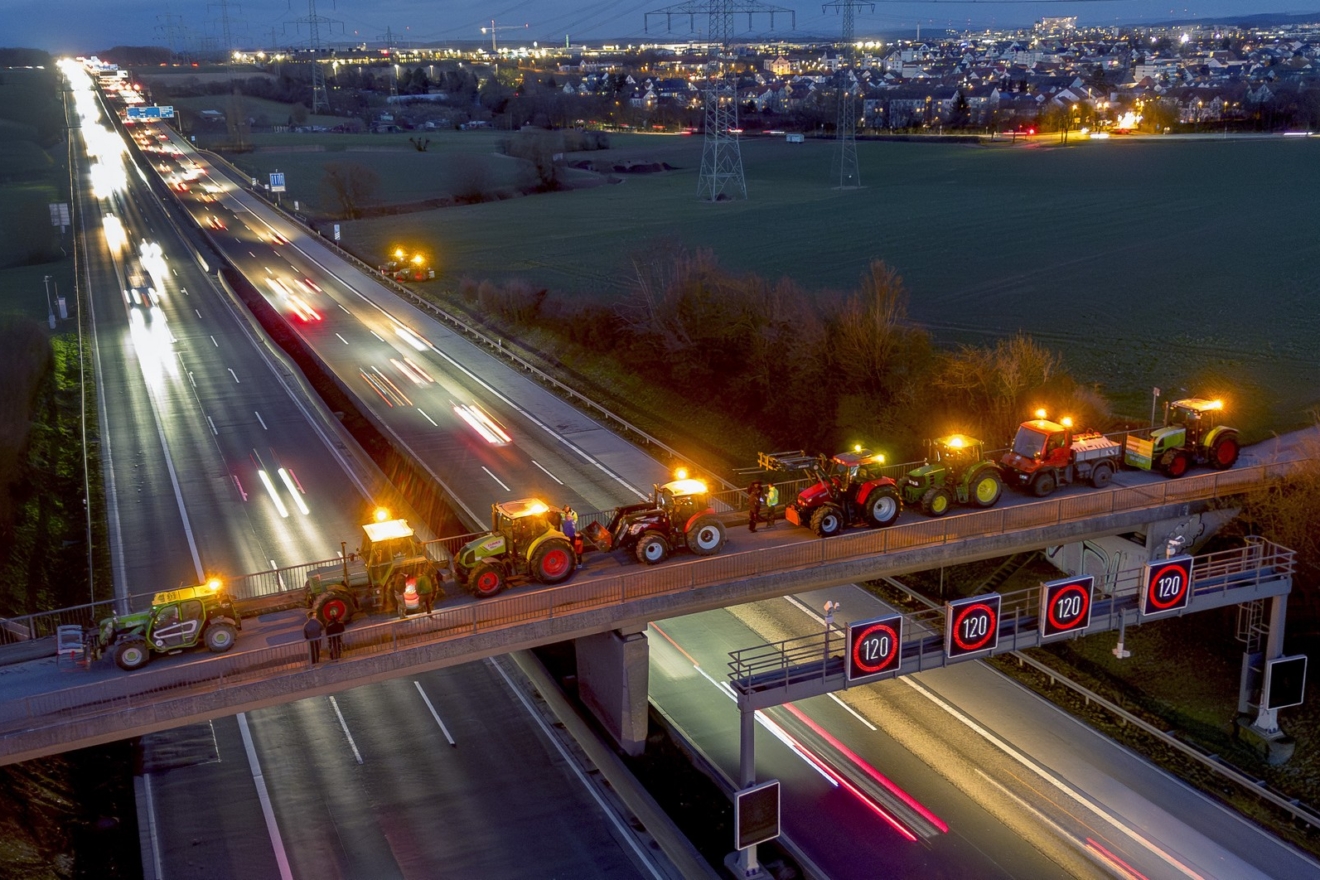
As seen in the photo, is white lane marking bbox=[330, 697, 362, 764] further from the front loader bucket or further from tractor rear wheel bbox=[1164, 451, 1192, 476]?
tractor rear wheel bbox=[1164, 451, 1192, 476]

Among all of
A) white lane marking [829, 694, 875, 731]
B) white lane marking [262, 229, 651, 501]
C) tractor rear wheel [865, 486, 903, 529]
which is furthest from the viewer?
white lane marking [262, 229, 651, 501]

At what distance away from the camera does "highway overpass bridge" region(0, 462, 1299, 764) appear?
20.8 meters

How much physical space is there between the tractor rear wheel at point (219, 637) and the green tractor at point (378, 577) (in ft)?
5.64

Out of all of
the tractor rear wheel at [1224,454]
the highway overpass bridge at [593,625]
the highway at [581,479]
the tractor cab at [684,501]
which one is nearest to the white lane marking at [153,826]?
the highway overpass bridge at [593,625]

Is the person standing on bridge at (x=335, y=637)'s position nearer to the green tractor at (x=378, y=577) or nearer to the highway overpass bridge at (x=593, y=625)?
the highway overpass bridge at (x=593, y=625)

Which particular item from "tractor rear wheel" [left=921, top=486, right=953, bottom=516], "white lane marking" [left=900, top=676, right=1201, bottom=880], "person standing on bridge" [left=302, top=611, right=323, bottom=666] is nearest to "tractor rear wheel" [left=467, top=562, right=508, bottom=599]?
"person standing on bridge" [left=302, top=611, right=323, bottom=666]

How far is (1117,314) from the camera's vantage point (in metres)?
57.5

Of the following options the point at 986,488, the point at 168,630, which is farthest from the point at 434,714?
the point at 986,488

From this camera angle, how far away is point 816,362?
46156 mm

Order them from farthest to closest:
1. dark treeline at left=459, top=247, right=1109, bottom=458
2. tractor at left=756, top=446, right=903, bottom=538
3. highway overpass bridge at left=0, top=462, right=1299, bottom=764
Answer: dark treeline at left=459, top=247, right=1109, bottom=458, tractor at left=756, top=446, right=903, bottom=538, highway overpass bridge at left=0, top=462, right=1299, bottom=764

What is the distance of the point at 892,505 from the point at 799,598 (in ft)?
16.2

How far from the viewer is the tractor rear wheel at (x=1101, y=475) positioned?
31984mm

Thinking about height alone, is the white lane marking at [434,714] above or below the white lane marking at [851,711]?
above

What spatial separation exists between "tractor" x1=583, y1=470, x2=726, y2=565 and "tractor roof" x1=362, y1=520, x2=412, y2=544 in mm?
4812
